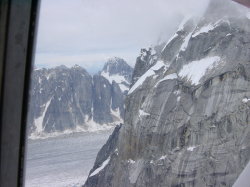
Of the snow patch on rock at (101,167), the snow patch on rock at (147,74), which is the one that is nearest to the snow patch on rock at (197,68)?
the snow patch on rock at (147,74)

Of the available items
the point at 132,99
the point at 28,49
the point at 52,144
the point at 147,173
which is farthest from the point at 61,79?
Answer: the point at 28,49

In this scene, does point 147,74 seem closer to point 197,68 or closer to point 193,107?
point 197,68

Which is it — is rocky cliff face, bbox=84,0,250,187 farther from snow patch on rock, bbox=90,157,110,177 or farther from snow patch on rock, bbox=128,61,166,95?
snow patch on rock, bbox=90,157,110,177

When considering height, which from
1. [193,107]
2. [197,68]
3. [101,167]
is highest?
[197,68]

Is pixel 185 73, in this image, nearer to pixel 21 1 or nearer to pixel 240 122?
pixel 240 122

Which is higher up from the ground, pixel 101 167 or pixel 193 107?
A: pixel 193 107

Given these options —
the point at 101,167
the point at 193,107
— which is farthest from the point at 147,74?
the point at 101,167
